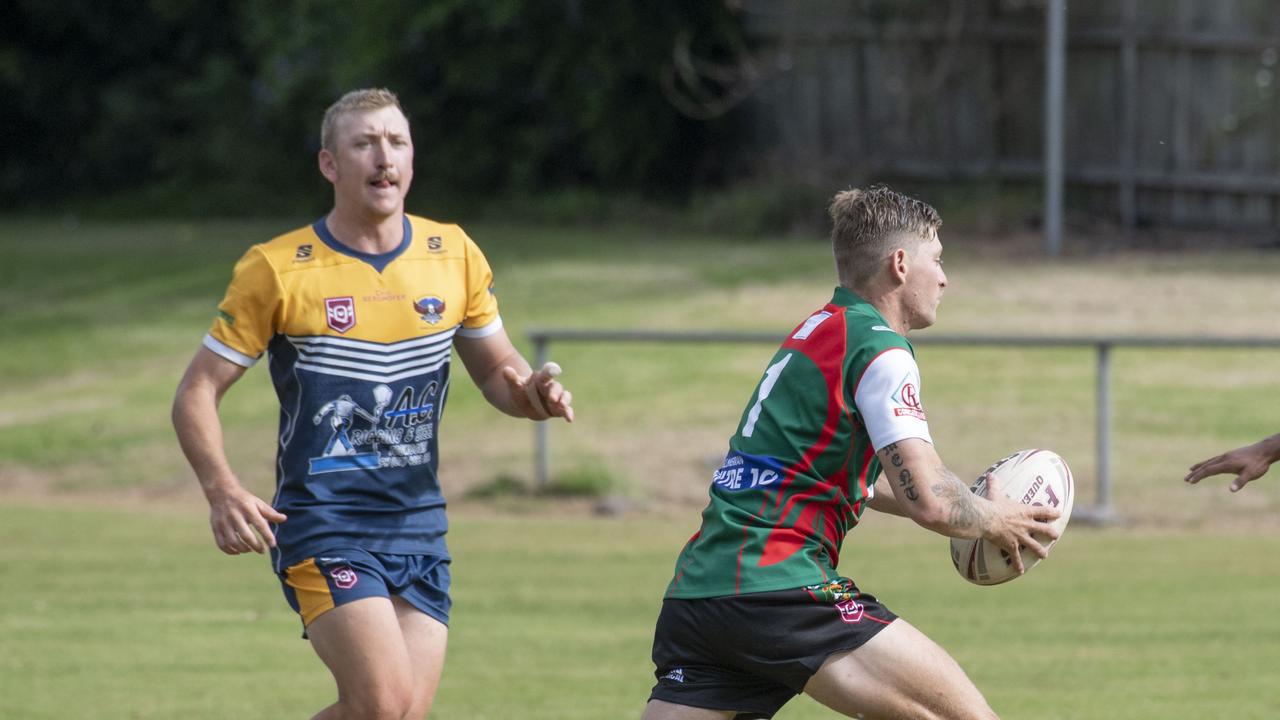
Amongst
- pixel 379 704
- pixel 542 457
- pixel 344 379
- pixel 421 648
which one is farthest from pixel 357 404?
pixel 542 457

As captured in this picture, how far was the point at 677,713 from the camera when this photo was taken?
4.40 meters

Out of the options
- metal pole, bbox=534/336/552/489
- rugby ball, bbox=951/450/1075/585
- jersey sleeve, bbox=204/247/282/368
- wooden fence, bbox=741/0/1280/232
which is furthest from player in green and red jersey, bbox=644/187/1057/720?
wooden fence, bbox=741/0/1280/232

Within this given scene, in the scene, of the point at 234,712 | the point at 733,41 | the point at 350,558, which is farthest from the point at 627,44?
the point at 350,558

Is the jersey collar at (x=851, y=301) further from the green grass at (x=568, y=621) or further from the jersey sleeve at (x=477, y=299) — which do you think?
the green grass at (x=568, y=621)

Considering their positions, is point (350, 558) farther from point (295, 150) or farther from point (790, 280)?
point (295, 150)

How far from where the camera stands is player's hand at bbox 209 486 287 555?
15.4ft

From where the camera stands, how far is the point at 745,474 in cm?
445

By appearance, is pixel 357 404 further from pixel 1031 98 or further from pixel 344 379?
pixel 1031 98

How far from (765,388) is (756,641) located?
2.07ft

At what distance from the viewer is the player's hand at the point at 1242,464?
17.2 ft

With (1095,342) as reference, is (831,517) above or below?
above

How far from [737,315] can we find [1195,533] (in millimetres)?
6114

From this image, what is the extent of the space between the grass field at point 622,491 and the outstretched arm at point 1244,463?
183 cm

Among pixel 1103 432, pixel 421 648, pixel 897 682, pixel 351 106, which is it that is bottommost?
pixel 1103 432
